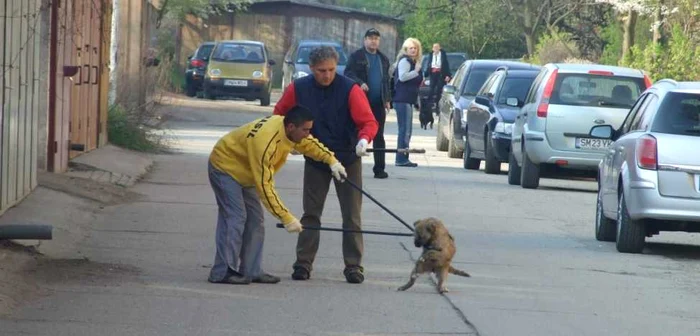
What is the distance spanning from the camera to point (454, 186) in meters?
19.1

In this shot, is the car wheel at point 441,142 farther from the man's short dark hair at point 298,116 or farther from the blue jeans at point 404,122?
the man's short dark hair at point 298,116

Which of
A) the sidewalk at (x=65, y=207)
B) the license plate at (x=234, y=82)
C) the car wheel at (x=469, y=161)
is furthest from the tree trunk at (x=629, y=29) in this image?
the sidewalk at (x=65, y=207)

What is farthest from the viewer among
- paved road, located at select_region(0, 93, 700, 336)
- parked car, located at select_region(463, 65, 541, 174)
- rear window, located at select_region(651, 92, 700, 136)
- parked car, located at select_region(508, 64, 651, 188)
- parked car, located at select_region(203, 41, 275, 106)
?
parked car, located at select_region(203, 41, 275, 106)

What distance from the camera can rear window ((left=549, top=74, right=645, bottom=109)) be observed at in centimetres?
1895

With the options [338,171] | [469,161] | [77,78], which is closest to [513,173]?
[469,161]

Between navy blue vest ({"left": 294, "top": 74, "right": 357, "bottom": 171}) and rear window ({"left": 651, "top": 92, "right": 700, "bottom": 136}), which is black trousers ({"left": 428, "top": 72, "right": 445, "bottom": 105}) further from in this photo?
navy blue vest ({"left": 294, "top": 74, "right": 357, "bottom": 171})

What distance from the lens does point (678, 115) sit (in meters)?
12.9

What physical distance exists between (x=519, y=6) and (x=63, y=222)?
152ft

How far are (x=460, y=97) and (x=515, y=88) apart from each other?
2.70 meters

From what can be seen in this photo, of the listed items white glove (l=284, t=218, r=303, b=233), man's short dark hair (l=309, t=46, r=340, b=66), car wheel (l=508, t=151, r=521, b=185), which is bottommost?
car wheel (l=508, t=151, r=521, b=185)

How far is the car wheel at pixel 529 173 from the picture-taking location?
19.2m

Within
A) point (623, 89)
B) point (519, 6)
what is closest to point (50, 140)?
point (623, 89)

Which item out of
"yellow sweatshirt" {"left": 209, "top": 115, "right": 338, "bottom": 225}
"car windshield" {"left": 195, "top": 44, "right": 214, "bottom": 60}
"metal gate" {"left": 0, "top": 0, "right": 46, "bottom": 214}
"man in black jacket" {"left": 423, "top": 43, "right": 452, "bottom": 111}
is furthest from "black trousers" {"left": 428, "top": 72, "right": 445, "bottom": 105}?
"yellow sweatshirt" {"left": 209, "top": 115, "right": 338, "bottom": 225}

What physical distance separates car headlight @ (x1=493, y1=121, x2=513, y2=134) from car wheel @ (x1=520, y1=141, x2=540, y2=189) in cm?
201
